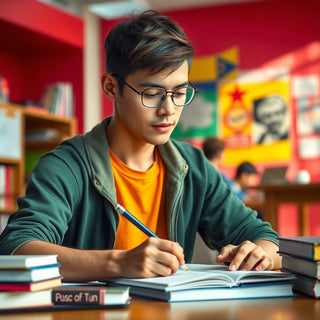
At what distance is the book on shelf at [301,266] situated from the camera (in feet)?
3.13

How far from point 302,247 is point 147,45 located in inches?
24.8

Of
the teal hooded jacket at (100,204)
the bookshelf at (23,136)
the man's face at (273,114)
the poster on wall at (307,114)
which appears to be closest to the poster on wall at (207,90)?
the man's face at (273,114)

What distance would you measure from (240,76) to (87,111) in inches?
62.6

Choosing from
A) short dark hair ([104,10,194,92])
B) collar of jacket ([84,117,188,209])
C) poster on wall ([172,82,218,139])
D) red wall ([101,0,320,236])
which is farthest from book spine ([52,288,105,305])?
poster on wall ([172,82,218,139])

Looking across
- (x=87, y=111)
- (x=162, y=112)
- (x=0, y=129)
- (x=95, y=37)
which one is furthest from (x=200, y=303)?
(x=95, y=37)

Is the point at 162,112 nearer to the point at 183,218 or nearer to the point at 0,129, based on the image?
the point at 183,218

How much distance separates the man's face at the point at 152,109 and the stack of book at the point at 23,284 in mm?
602

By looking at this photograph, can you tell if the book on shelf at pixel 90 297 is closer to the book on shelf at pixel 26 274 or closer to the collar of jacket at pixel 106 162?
the book on shelf at pixel 26 274

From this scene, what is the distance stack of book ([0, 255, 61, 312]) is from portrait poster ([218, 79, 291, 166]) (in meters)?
5.23

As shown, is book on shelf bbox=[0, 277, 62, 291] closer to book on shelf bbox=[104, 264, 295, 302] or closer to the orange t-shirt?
book on shelf bbox=[104, 264, 295, 302]

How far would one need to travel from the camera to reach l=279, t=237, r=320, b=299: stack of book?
95 centimetres

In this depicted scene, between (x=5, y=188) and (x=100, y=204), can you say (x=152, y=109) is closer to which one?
(x=100, y=204)

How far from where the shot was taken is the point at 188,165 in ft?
5.27

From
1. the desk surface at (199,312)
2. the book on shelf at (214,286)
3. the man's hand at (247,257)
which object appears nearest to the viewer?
the desk surface at (199,312)
